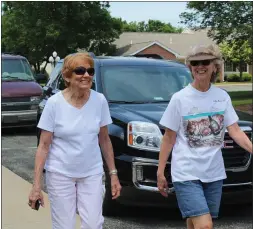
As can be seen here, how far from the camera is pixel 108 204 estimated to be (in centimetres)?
570

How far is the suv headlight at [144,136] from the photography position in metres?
5.29

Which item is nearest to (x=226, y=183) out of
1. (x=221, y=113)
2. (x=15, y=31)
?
Answer: (x=221, y=113)

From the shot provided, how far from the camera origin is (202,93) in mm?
3797

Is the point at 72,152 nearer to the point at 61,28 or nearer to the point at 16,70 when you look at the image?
the point at 16,70

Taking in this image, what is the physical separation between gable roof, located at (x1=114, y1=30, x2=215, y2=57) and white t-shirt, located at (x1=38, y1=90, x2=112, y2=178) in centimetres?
5606

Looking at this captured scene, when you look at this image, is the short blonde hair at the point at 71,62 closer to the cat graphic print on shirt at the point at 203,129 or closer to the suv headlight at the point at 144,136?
the cat graphic print on shirt at the point at 203,129

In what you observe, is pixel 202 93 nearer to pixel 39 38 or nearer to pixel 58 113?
pixel 58 113

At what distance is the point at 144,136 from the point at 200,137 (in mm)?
1674

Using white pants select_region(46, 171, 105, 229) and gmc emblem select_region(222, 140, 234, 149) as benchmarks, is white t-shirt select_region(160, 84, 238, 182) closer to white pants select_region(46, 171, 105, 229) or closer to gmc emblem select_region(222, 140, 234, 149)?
white pants select_region(46, 171, 105, 229)

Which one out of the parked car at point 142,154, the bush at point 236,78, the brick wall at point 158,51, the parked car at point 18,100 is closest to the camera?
the parked car at point 142,154

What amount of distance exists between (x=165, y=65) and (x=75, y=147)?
145 inches

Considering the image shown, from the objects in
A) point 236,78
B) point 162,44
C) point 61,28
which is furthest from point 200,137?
point 162,44

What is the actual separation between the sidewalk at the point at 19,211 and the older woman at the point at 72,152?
75.3 inches

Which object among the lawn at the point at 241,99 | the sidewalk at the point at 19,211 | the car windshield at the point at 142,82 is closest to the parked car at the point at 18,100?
the sidewalk at the point at 19,211
